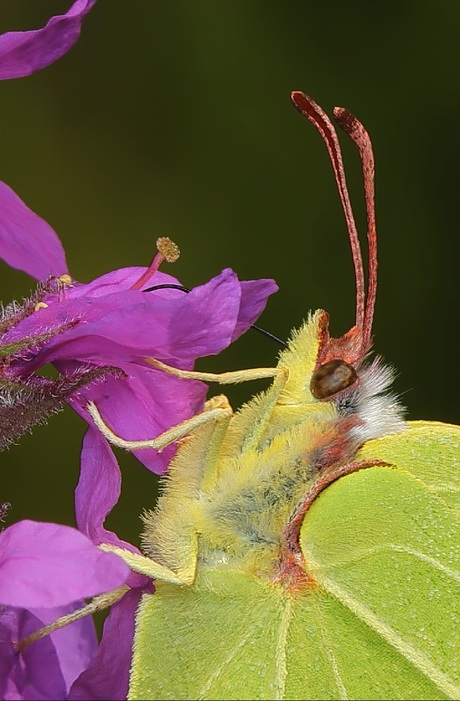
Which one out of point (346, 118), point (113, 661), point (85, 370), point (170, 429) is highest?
point (346, 118)

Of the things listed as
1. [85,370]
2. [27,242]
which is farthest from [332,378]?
[27,242]

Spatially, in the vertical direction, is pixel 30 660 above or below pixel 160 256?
below

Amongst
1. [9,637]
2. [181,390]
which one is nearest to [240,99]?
[181,390]

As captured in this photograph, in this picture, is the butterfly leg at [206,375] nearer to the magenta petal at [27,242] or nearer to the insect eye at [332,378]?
the insect eye at [332,378]

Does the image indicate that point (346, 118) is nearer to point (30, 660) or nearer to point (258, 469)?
point (258, 469)

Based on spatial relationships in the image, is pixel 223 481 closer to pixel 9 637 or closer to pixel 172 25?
pixel 9 637

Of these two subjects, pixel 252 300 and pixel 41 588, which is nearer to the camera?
pixel 41 588

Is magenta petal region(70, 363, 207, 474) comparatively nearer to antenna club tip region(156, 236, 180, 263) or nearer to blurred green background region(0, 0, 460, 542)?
antenna club tip region(156, 236, 180, 263)
